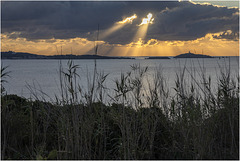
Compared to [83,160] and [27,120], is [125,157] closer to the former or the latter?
[83,160]

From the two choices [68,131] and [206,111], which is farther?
[206,111]

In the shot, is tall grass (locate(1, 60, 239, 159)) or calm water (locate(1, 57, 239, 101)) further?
calm water (locate(1, 57, 239, 101))

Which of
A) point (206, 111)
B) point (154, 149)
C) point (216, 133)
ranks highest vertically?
point (206, 111)

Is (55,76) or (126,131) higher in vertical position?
(126,131)

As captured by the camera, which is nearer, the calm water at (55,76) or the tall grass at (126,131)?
the tall grass at (126,131)

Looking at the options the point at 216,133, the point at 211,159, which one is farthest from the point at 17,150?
the point at 216,133

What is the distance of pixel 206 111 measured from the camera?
13.8 feet

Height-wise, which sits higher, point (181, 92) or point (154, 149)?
point (181, 92)

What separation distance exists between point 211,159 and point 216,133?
748 millimetres

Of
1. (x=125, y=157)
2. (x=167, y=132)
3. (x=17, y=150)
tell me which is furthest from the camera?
(x=167, y=132)

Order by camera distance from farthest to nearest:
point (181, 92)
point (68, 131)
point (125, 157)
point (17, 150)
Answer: point (181, 92)
point (17, 150)
point (68, 131)
point (125, 157)

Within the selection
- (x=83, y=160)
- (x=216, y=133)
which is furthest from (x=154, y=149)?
(x=83, y=160)

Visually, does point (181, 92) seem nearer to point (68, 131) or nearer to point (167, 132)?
point (167, 132)

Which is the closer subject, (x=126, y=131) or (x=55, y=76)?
(x=126, y=131)
